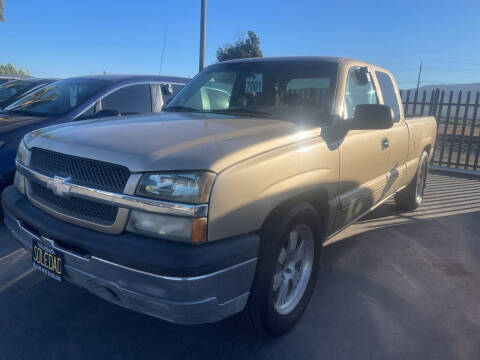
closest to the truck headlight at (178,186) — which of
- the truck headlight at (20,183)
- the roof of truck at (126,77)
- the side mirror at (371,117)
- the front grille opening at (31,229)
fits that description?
the front grille opening at (31,229)

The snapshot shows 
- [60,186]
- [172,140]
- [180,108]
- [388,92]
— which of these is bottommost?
[60,186]

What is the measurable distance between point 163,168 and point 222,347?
4.10 ft

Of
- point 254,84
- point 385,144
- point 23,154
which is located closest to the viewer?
point 23,154

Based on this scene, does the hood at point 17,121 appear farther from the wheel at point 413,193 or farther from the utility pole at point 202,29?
the utility pole at point 202,29

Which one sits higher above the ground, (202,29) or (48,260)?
(202,29)

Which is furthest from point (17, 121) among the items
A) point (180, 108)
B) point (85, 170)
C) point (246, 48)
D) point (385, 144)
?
point (246, 48)

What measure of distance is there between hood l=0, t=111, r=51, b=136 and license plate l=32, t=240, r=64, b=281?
2414 millimetres

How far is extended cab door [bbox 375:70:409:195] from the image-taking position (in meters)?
3.97

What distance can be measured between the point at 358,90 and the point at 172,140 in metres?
2.03

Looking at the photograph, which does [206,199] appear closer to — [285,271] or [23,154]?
[285,271]

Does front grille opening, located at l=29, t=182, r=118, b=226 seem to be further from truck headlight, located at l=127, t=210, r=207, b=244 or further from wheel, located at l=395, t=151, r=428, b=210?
wheel, located at l=395, t=151, r=428, b=210

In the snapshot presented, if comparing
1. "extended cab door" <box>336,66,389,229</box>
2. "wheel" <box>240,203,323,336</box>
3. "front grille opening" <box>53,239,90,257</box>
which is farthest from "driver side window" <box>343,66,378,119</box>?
"front grille opening" <box>53,239,90,257</box>

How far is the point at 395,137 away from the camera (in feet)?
13.0

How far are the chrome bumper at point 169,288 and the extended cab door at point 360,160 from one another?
130 cm
